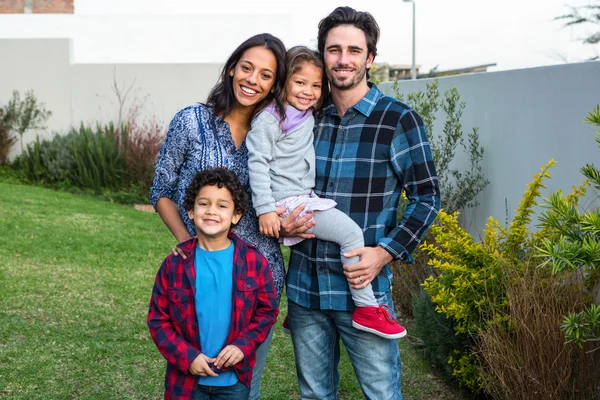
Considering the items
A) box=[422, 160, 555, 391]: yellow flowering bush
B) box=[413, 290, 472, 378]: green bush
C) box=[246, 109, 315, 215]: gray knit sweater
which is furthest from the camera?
box=[413, 290, 472, 378]: green bush

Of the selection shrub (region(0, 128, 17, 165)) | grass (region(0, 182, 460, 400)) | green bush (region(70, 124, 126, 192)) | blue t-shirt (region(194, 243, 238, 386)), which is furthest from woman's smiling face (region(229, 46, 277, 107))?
shrub (region(0, 128, 17, 165))

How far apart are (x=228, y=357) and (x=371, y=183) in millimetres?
869

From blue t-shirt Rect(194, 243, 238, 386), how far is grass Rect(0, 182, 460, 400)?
7.01 ft

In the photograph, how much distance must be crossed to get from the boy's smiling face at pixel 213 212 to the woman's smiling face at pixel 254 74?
397mm

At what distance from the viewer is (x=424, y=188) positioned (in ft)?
9.61

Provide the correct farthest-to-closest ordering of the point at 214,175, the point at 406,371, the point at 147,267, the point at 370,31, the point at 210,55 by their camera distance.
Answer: the point at 210,55
the point at 147,267
the point at 406,371
the point at 370,31
the point at 214,175

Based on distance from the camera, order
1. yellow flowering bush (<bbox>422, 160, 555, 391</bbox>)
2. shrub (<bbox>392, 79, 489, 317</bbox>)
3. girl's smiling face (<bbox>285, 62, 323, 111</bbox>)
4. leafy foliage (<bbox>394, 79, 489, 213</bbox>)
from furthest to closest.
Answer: leafy foliage (<bbox>394, 79, 489, 213</bbox>)
shrub (<bbox>392, 79, 489, 317</bbox>)
yellow flowering bush (<bbox>422, 160, 555, 391</bbox>)
girl's smiling face (<bbox>285, 62, 323, 111</bbox>)

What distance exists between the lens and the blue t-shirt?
2.82 metres

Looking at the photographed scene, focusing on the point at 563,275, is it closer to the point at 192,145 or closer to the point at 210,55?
the point at 192,145

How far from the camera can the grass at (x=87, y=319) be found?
16.4 feet

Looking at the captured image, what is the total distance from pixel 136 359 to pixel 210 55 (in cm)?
1593

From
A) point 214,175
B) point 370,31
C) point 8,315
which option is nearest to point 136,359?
point 8,315

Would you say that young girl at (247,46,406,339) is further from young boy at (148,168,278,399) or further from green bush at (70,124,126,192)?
green bush at (70,124,126,192)

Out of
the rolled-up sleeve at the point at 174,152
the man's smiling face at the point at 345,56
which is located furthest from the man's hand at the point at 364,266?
the rolled-up sleeve at the point at 174,152
